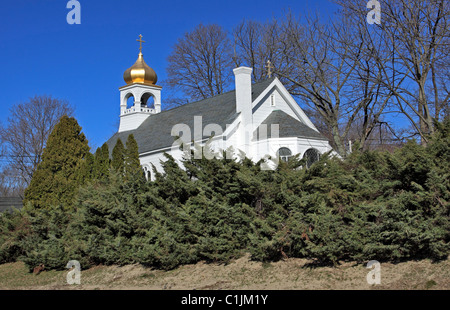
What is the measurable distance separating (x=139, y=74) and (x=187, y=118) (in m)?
7.99

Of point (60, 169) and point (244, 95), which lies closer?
point (60, 169)

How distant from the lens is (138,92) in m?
33.0

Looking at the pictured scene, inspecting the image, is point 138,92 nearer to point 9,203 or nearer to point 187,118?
point 187,118

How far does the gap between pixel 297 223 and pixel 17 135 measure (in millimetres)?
34674

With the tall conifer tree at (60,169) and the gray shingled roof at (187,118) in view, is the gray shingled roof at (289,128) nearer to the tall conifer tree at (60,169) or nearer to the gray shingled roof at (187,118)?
the gray shingled roof at (187,118)

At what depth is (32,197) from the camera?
744 inches

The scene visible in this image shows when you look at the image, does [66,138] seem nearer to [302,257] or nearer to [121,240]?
[121,240]

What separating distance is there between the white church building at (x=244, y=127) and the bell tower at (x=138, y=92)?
122 inches

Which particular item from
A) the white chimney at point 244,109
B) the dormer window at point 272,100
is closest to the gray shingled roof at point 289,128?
the white chimney at point 244,109

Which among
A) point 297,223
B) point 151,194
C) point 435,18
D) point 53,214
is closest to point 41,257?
point 53,214

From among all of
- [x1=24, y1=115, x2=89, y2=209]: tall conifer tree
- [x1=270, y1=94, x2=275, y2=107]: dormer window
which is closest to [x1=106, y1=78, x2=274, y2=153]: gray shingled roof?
[x1=270, y1=94, x2=275, y2=107]: dormer window

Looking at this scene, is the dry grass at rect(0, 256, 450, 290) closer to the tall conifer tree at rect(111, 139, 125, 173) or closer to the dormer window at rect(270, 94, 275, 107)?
the tall conifer tree at rect(111, 139, 125, 173)

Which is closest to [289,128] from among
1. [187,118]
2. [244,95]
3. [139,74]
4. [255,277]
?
[244,95]

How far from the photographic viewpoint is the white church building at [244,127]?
22380 mm
